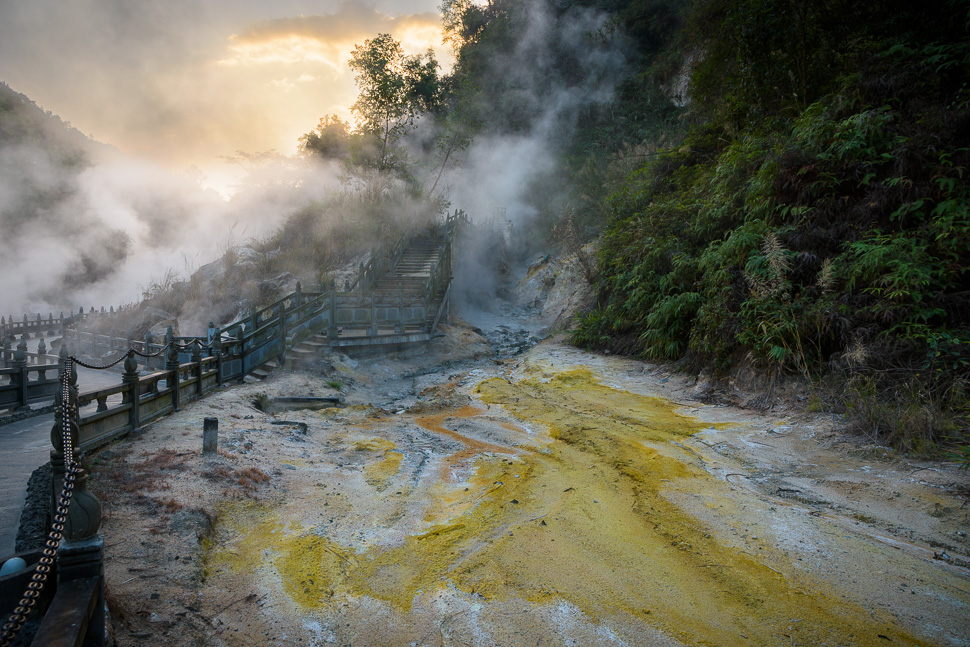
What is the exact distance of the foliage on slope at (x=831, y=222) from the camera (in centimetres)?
638

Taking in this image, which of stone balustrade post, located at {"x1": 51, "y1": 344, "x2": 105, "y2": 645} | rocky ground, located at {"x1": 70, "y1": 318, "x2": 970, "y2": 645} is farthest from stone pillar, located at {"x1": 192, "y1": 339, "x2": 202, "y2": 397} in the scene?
stone balustrade post, located at {"x1": 51, "y1": 344, "x2": 105, "y2": 645}

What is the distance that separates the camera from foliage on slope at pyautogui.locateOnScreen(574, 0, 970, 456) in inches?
251

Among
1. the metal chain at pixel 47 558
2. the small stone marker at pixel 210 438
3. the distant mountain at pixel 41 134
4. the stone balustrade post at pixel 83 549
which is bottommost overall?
the small stone marker at pixel 210 438

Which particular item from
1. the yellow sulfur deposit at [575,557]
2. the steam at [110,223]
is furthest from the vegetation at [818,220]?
the steam at [110,223]

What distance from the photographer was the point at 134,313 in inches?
931

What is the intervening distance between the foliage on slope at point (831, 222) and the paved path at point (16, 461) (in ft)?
31.4

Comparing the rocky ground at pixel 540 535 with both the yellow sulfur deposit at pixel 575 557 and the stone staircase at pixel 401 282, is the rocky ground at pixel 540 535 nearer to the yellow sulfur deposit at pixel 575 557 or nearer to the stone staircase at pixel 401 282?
the yellow sulfur deposit at pixel 575 557

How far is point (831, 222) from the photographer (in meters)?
8.38

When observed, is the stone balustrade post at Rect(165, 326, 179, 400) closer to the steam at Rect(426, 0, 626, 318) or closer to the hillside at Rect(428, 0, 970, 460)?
the hillside at Rect(428, 0, 970, 460)

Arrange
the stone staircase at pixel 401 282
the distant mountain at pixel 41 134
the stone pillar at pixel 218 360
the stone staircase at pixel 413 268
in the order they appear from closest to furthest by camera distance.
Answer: the stone pillar at pixel 218 360 → the stone staircase at pixel 401 282 → the stone staircase at pixel 413 268 → the distant mountain at pixel 41 134

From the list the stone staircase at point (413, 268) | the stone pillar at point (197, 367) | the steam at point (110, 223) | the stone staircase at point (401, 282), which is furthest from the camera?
the steam at point (110, 223)

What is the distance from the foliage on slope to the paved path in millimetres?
9570

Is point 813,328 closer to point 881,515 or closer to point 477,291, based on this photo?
point 881,515

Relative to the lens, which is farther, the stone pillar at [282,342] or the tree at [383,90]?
the tree at [383,90]
